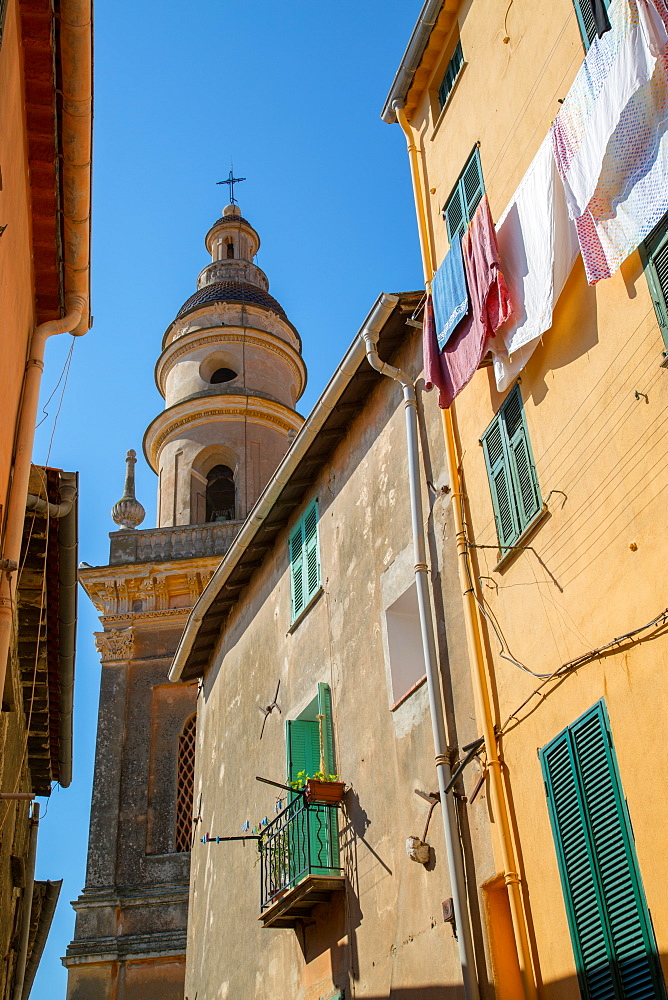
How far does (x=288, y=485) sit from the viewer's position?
1569 centimetres

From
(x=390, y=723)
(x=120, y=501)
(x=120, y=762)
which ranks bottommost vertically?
(x=390, y=723)

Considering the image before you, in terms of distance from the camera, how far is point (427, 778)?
34.8ft

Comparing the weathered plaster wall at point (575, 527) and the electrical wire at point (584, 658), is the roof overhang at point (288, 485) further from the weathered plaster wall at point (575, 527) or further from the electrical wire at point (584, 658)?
the electrical wire at point (584, 658)

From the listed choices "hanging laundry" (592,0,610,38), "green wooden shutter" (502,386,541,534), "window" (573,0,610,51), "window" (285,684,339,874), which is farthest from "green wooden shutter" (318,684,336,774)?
"hanging laundry" (592,0,610,38)

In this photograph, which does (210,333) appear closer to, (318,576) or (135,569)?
(135,569)

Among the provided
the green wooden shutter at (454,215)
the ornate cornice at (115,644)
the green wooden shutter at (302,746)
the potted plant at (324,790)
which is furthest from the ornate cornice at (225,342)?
the potted plant at (324,790)

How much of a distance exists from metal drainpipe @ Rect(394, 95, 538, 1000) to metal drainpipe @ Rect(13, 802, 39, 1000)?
11686 millimetres

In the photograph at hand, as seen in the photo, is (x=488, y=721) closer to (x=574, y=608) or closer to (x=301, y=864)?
(x=574, y=608)

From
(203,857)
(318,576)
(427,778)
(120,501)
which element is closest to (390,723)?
(427,778)

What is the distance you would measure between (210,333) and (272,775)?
1846 centimetres

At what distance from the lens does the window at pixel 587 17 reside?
9422mm

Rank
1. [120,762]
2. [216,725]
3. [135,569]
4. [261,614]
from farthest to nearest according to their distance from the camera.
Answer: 1. [135,569]
2. [120,762]
3. [216,725]
4. [261,614]

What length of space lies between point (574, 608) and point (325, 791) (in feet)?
15.9

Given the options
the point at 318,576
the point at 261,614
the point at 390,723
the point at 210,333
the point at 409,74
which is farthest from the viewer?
the point at 210,333
